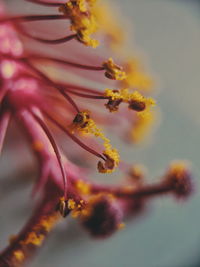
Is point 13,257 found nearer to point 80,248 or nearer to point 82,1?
point 80,248

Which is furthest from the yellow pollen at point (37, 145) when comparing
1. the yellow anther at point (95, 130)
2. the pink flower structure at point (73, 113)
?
the yellow anther at point (95, 130)

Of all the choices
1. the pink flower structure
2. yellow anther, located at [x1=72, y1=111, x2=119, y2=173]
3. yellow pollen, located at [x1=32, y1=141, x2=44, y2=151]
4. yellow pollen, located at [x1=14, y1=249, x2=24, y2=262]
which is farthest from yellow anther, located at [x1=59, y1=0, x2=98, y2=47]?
yellow pollen, located at [x1=14, y1=249, x2=24, y2=262]

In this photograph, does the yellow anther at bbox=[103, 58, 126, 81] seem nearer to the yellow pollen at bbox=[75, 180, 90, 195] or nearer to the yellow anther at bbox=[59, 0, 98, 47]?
the yellow anther at bbox=[59, 0, 98, 47]

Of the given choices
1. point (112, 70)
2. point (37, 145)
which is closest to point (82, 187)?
point (37, 145)

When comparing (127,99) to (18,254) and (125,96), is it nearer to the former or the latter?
(125,96)

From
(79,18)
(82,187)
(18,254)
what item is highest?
(79,18)

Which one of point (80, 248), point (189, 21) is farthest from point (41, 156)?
point (189, 21)

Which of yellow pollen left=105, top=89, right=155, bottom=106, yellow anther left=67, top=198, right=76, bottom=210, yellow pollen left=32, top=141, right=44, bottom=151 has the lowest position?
yellow anther left=67, top=198, right=76, bottom=210

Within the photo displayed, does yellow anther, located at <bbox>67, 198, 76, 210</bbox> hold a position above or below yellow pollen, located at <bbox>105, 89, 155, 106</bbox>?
below
